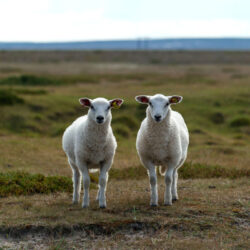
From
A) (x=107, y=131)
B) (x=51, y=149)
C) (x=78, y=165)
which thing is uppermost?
(x=107, y=131)

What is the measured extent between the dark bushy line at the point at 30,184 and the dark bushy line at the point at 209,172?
326 centimetres

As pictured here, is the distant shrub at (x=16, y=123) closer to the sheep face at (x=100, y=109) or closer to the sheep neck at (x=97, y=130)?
the sheep neck at (x=97, y=130)

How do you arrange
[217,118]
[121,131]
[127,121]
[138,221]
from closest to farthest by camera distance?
[138,221] → [121,131] → [127,121] → [217,118]

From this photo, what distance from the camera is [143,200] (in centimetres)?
885

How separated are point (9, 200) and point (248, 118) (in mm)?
14415

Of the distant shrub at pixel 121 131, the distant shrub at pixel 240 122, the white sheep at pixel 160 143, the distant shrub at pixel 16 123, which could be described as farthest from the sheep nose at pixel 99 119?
the distant shrub at pixel 240 122

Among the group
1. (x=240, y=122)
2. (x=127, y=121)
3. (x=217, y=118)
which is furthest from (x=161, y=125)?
(x=217, y=118)

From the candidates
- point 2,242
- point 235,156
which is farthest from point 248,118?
point 2,242

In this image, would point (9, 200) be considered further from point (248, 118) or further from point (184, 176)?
point (248, 118)

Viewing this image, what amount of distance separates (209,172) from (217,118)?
10.2 metres

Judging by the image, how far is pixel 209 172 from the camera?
40.2 ft

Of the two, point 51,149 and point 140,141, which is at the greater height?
point 140,141

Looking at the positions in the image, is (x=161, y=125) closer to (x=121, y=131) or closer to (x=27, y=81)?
(x=121, y=131)

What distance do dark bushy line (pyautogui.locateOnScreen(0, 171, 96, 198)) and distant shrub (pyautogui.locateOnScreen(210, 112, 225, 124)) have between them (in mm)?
12577
